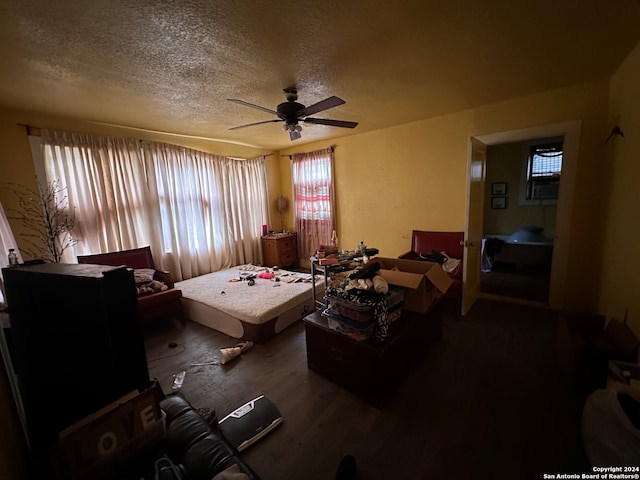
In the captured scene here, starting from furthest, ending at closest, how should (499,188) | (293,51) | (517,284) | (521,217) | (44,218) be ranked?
(499,188) < (521,217) < (517,284) < (44,218) < (293,51)

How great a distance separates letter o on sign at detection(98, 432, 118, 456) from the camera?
2.98 ft

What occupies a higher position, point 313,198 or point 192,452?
point 313,198

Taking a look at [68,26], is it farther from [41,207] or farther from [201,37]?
[41,207]

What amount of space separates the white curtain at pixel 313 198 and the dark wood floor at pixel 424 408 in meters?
2.67

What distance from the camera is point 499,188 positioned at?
557 cm

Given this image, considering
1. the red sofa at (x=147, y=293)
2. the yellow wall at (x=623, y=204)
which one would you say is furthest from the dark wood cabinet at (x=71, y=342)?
the yellow wall at (x=623, y=204)

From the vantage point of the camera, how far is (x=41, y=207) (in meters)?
2.93

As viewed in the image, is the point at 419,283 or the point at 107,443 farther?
the point at 419,283

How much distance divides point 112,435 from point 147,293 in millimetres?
2369

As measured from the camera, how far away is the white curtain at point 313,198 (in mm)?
4766

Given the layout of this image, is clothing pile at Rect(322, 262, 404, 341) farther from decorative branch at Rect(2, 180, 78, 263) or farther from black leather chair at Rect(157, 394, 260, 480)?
decorative branch at Rect(2, 180, 78, 263)

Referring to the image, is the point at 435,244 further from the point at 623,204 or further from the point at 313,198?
the point at 313,198

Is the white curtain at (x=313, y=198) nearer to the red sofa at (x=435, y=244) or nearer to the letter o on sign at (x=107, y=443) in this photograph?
the red sofa at (x=435, y=244)

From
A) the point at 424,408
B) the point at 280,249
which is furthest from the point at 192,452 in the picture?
the point at 280,249
